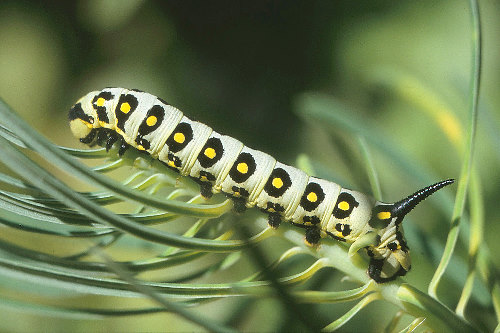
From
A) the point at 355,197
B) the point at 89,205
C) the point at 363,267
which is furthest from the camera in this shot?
the point at 355,197

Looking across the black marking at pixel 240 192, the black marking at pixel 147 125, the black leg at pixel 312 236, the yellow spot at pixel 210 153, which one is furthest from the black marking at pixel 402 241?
the black marking at pixel 147 125

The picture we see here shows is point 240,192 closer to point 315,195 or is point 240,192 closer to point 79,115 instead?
point 315,195

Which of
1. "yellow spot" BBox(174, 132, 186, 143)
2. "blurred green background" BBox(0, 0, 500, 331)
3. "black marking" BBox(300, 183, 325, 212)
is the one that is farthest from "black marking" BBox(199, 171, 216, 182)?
"blurred green background" BBox(0, 0, 500, 331)

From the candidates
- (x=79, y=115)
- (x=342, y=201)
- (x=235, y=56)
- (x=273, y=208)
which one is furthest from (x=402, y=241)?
(x=235, y=56)

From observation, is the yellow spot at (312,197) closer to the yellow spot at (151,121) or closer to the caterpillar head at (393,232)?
the caterpillar head at (393,232)

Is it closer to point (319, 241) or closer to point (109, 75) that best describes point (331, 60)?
point (109, 75)

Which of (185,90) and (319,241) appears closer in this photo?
(319,241)

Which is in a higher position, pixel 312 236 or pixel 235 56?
pixel 235 56

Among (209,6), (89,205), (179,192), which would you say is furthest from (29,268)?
(209,6)
